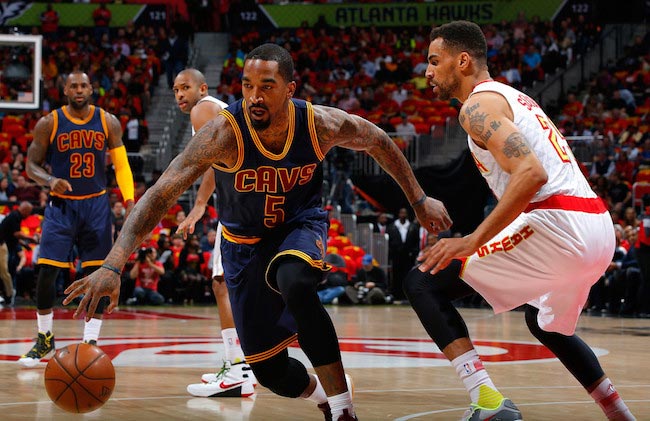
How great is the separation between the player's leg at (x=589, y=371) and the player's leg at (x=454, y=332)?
1.42 feet

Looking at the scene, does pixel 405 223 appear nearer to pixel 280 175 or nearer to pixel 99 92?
pixel 99 92

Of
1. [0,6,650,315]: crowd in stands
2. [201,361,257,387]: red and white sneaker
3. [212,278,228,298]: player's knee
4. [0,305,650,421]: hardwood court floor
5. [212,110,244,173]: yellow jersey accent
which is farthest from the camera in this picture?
[0,6,650,315]: crowd in stands

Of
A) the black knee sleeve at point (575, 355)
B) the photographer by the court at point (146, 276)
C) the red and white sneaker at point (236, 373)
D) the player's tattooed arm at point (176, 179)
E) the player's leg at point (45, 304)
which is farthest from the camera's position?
the photographer by the court at point (146, 276)

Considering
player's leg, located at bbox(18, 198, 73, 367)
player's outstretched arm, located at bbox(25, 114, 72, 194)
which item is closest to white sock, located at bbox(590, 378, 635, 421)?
player's leg, located at bbox(18, 198, 73, 367)

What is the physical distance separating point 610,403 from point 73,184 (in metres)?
5.10

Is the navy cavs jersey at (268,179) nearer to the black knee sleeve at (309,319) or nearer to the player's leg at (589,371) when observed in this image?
the black knee sleeve at (309,319)

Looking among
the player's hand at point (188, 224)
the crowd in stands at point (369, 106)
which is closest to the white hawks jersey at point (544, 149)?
the player's hand at point (188, 224)

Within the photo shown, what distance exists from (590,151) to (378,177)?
4.32 metres

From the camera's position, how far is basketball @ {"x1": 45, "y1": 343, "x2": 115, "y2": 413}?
503cm

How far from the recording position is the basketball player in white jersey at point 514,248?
461cm

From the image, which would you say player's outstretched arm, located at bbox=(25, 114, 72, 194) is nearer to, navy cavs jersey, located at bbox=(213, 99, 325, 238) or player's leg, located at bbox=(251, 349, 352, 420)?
navy cavs jersey, located at bbox=(213, 99, 325, 238)

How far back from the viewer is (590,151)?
19969 mm

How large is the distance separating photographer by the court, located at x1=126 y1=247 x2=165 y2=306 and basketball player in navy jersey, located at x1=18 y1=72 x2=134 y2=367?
25.3ft

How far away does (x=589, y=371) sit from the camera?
4.96 meters
